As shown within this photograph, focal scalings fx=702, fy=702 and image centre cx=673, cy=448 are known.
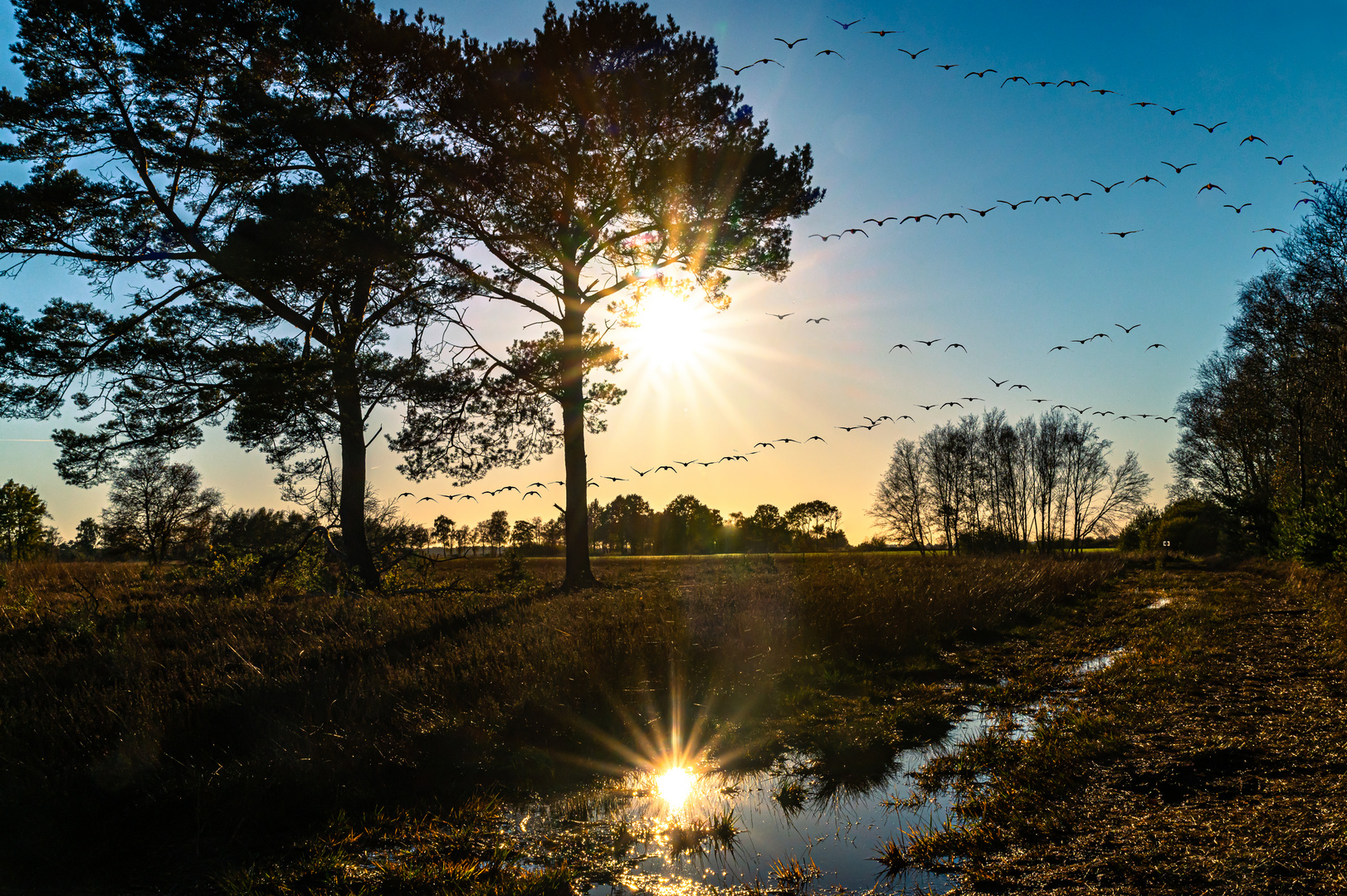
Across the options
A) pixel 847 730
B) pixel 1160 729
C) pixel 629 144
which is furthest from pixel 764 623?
pixel 629 144

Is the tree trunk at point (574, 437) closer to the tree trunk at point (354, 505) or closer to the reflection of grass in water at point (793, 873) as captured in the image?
the tree trunk at point (354, 505)

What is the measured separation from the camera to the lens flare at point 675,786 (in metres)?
5.44

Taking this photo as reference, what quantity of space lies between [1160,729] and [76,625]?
13.0 meters

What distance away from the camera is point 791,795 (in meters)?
5.46

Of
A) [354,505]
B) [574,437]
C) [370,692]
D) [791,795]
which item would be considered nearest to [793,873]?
[791,795]

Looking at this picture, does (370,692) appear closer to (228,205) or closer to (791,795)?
(791,795)

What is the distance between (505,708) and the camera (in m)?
6.98

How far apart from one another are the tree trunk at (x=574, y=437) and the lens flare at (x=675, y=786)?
38.7 feet

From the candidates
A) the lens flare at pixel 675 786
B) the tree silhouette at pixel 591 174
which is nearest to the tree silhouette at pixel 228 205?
the tree silhouette at pixel 591 174

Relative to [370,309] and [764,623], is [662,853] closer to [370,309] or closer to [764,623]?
[764,623]

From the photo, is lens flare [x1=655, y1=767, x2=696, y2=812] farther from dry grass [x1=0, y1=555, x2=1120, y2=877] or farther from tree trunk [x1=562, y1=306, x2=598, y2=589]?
tree trunk [x1=562, y1=306, x2=598, y2=589]

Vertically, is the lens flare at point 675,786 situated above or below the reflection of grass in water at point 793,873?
below

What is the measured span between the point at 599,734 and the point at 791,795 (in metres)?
2.27

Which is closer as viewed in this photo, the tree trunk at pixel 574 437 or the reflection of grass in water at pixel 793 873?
the reflection of grass in water at pixel 793 873
